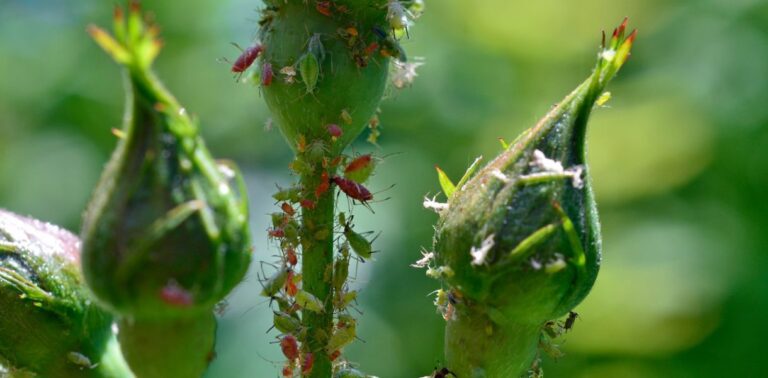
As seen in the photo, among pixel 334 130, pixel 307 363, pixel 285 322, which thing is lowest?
pixel 307 363

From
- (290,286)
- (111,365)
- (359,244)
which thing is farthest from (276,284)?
(111,365)

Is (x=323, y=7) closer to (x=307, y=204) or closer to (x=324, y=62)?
(x=324, y=62)

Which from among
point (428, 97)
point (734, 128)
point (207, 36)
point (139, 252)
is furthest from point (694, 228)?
point (139, 252)

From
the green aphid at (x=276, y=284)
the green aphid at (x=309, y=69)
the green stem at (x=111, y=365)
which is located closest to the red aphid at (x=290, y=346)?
the green aphid at (x=276, y=284)

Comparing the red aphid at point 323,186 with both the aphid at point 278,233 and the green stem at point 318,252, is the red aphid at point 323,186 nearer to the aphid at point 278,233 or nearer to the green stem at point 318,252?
the green stem at point 318,252

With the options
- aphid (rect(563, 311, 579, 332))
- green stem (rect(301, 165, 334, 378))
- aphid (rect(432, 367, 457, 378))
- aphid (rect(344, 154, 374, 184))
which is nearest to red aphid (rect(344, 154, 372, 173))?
aphid (rect(344, 154, 374, 184))

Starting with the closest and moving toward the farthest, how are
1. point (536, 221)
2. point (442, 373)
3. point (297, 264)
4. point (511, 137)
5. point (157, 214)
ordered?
point (157, 214), point (536, 221), point (442, 373), point (297, 264), point (511, 137)
